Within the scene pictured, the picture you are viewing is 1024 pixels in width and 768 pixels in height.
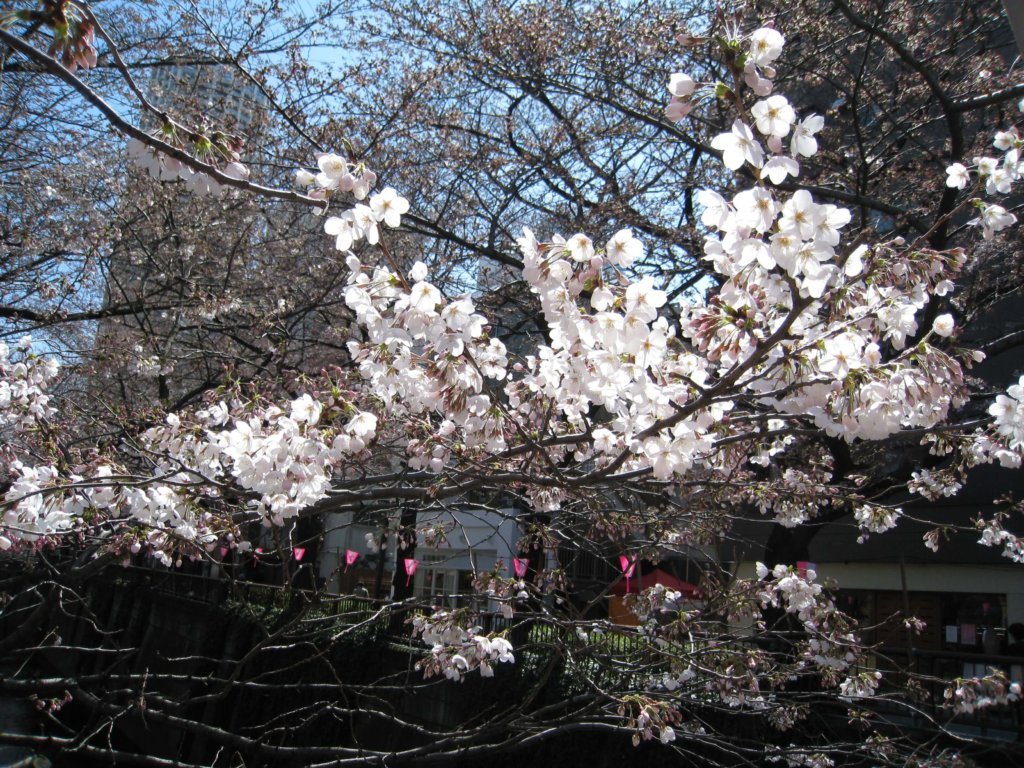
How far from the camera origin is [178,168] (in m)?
1.95

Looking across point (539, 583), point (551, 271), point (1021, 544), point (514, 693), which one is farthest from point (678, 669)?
point (514, 693)

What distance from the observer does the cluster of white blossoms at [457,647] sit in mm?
4871

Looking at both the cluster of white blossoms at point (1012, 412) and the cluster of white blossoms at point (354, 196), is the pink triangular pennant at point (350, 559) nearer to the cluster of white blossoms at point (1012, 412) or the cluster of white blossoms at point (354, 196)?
the cluster of white blossoms at point (354, 196)

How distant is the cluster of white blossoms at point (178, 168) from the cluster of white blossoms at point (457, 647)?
3.43 m

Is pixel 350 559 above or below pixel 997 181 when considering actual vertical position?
below

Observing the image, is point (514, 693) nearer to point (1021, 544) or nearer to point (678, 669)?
point (678, 669)

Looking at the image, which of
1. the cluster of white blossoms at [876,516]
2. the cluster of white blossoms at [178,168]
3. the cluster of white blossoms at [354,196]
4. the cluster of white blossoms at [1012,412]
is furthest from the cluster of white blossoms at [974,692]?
the cluster of white blossoms at [178,168]

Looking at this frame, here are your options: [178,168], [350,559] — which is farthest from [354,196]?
[350,559]

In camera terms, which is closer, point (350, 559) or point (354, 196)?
point (354, 196)

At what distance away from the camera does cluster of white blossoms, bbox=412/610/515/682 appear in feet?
16.0

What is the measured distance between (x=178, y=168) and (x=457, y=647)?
3857mm

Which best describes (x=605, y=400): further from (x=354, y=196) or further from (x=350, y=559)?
(x=350, y=559)

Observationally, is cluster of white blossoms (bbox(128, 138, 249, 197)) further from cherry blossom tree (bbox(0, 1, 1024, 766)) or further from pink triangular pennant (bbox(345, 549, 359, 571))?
pink triangular pennant (bbox(345, 549, 359, 571))

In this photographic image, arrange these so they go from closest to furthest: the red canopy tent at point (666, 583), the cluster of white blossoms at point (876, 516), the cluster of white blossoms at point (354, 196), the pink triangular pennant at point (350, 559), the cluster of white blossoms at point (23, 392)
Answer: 1. the cluster of white blossoms at point (354, 196)
2. the cluster of white blossoms at point (876, 516)
3. the cluster of white blossoms at point (23, 392)
4. the pink triangular pennant at point (350, 559)
5. the red canopy tent at point (666, 583)
